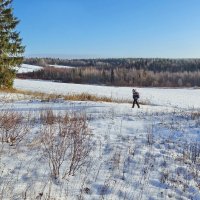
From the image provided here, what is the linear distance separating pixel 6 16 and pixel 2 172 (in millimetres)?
26732

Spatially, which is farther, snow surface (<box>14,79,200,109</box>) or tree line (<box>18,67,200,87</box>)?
tree line (<box>18,67,200,87</box>)

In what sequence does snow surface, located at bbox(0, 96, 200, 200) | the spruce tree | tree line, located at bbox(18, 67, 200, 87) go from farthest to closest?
tree line, located at bbox(18, 67, 200, 87)
the spruce tree
snow surface, located at bbox(0, 96, 200, 200)

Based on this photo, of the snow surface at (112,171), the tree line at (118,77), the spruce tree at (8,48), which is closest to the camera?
the snow surface at (112,171)

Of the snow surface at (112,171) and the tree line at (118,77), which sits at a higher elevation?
the tree line at (118,77)

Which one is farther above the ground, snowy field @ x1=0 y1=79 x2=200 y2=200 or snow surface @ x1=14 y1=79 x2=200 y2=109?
snowy field @ x1=0 y1=79 x2=200 y2=200

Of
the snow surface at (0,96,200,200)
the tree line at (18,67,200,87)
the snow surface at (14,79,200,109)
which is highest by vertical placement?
the tree line at (18,67,200,87)

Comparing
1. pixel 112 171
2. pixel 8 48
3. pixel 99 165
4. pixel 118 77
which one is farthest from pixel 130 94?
pixel 118 77

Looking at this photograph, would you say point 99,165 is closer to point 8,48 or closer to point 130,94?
point 8,48

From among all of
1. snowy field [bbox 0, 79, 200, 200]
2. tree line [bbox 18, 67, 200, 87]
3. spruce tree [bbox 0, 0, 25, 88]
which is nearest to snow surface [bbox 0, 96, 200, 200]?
snowy field [bbox 0, 79, 200, 200]

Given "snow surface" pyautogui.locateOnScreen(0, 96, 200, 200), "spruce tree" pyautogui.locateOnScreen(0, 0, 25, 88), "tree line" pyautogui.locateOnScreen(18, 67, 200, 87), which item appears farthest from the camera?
"tree line" pyautogui.locateOnScreen(18, 67, 200, 87)

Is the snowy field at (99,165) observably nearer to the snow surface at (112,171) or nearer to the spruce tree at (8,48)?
the snow surface at (112,171)

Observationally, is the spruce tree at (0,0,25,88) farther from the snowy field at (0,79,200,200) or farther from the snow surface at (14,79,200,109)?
the snowy field at (0,79,200,200)

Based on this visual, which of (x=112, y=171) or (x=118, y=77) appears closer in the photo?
(x=112, y=171)

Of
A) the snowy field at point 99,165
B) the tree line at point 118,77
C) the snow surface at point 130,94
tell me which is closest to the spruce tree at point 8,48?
the snow surface at point 130,94
